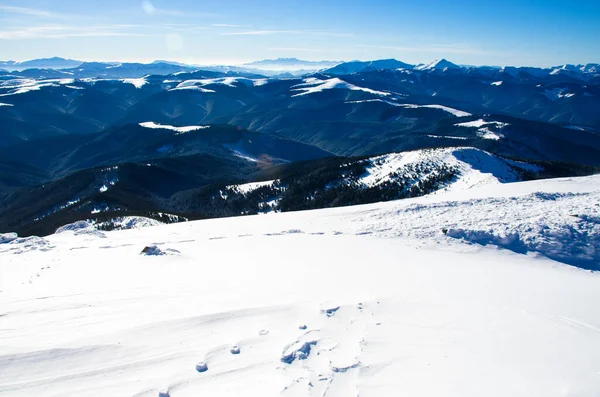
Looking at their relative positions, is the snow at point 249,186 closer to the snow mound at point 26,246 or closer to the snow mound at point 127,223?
the snow mound at point 127,223

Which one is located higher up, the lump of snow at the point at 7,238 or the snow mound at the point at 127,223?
the lump of snow at the point at 7,238

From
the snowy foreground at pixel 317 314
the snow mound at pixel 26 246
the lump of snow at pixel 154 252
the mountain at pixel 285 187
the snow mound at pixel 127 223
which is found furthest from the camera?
the mountain at pixel 285 187

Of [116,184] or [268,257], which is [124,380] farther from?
[116,184]

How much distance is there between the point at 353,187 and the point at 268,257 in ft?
234

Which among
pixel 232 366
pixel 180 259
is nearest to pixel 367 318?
pixel 232 366

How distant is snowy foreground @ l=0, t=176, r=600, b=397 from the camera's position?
30.3ft

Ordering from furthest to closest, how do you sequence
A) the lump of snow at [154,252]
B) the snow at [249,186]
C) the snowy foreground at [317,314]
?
the snow at [249,186], the lump of snow at [154,252], the snowy foreground at [317,314]

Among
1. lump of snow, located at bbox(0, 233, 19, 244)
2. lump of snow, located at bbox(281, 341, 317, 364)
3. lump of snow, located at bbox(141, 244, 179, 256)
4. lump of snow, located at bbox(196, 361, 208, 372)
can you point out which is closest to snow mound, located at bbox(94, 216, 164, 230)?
lump of snow, located at bbox(0, 233, 19, 244)

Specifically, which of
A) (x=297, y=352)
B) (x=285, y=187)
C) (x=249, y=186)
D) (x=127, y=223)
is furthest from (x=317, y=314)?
(x=249, y=186)

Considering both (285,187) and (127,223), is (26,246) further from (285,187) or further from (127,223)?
(285,187)

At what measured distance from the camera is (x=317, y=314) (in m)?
13.1

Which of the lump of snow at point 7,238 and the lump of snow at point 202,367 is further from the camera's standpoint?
the lump of snow at point 7,238

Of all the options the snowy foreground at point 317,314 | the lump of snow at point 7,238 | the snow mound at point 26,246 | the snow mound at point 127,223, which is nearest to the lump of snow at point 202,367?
the snowy foreground at point 317,314

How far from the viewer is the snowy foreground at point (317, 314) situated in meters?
9.23
